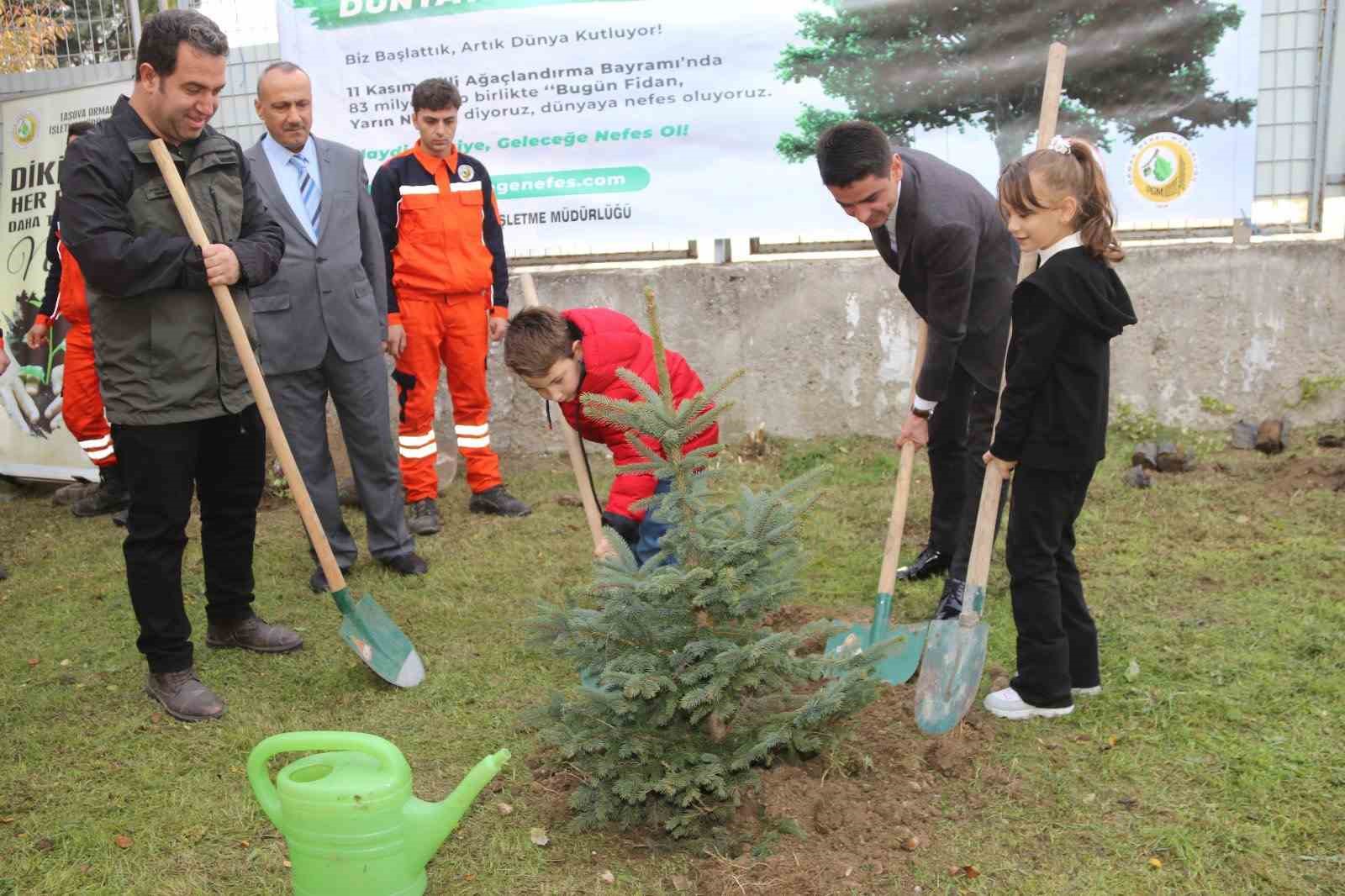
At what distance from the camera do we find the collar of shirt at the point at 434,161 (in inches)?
229

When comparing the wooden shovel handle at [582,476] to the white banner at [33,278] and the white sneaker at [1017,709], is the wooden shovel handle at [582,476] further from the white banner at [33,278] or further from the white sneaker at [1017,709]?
the white banner at [33,278]

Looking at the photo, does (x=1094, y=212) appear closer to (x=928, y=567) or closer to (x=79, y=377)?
(x=928, y=567)

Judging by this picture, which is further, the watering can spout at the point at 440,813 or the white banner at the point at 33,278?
the white banner at the point at 33,278

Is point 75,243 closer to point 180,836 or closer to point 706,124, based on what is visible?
point 180,836

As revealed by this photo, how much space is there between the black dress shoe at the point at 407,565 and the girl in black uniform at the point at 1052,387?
A: 266cm

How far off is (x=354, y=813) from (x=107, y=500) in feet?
15.5

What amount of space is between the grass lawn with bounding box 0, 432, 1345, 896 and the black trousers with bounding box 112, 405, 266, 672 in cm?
32

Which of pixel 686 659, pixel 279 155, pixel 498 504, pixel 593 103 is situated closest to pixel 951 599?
pixel 686 659

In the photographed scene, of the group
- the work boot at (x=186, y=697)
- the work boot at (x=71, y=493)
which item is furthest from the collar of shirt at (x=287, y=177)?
the work boot at (x=71, y=493)

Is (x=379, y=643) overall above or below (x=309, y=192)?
below

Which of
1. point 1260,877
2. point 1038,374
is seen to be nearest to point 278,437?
point 1038,374

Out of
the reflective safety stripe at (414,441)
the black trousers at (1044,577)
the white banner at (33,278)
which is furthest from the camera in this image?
the white banner at (33,278)

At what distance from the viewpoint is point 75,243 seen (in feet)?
11.2

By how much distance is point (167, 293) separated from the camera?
3654 mm
